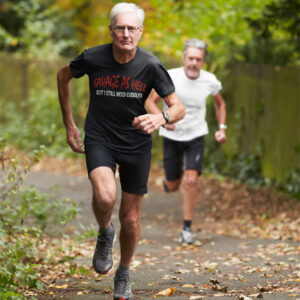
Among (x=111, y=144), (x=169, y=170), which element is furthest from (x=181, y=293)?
(x=169, y=170)

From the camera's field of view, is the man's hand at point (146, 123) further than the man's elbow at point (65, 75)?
No

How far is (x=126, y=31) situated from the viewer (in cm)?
466

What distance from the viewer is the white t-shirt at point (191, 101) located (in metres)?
7.86

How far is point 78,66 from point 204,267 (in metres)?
2.61

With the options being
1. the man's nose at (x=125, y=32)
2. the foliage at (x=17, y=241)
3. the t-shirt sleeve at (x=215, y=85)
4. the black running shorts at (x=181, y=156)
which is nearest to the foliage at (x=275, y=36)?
the t-shirt sleeve at (x=215, y=85)

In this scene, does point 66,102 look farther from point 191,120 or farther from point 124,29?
point 191,120

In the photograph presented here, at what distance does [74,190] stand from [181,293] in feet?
22.0

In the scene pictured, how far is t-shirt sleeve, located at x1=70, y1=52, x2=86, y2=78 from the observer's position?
15.8ft

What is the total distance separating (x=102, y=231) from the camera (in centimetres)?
501

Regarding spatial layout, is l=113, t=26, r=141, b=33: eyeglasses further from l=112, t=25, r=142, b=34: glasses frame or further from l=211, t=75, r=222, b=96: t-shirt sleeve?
l=211, t=75, r=222, b=96: t-shirt sleeve

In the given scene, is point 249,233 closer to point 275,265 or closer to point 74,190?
point 275,265

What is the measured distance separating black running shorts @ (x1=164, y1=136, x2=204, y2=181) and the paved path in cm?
87

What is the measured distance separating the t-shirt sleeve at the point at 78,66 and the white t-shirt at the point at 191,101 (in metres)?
3.06

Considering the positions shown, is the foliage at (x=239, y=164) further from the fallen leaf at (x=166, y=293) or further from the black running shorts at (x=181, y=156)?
the fallen leaf at (x=166, y=293)
